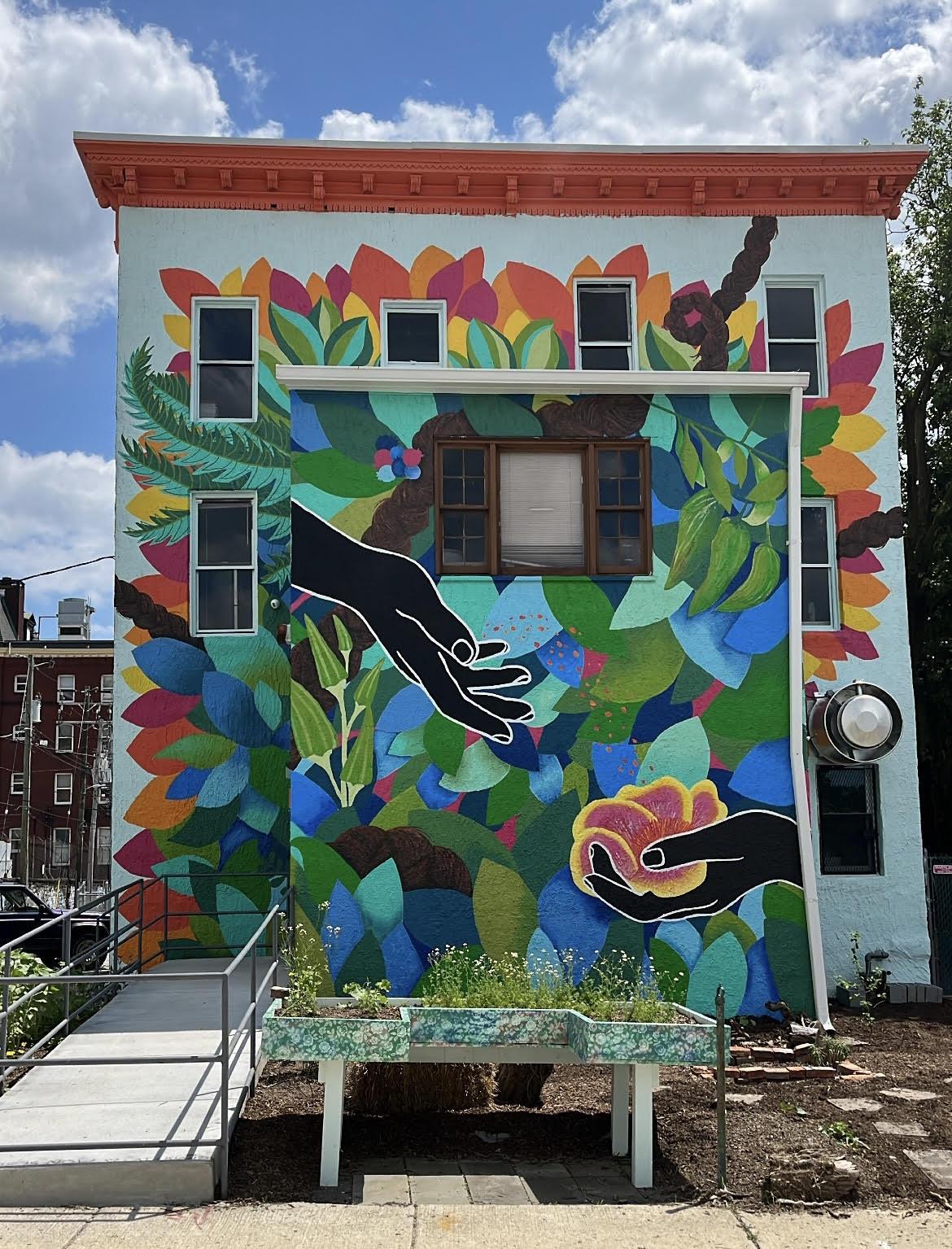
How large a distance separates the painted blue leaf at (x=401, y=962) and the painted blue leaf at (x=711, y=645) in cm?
421

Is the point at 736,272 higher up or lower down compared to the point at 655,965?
higher up

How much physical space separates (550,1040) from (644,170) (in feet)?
41.8

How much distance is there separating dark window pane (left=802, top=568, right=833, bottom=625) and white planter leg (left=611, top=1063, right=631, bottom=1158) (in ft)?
28.9

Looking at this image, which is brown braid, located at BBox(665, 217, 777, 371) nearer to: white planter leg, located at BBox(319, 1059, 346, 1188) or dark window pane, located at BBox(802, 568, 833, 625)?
dark window pane, located at BBox(802, 568, 833, 625)

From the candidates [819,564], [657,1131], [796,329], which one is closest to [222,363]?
[796,329]

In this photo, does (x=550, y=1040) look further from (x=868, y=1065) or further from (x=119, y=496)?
(x=119, y=496)

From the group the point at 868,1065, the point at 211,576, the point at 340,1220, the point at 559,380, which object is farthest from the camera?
the point at 211,576

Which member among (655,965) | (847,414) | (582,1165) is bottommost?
(582,1165)

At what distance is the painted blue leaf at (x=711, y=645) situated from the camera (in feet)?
42.7

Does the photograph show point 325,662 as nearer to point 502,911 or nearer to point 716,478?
point 502,911

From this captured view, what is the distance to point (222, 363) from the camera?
55.6ft

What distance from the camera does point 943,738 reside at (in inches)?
814

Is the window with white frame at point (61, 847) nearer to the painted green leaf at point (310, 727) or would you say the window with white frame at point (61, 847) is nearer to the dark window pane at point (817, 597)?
the dark window pane at point (817, 597)

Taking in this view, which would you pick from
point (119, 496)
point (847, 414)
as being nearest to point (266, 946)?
point (119, 496)
